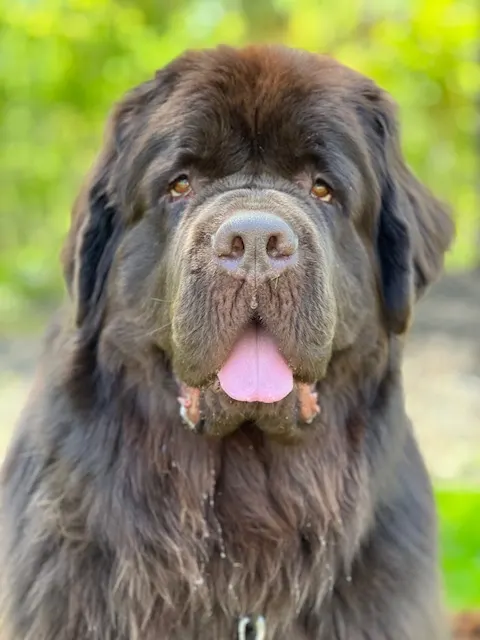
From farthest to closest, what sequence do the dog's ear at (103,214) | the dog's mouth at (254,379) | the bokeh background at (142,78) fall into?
the bokeh background at (142,78), the dog's ear at (103,214), the dog's mouth at (254,379)

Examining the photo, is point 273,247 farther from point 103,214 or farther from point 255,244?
point 103,214

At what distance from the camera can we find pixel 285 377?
6.08 feet

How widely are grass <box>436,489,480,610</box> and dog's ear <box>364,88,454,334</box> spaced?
1.32 m

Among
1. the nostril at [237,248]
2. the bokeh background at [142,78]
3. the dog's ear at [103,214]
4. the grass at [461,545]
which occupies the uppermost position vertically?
the bokeh background at [142,78]

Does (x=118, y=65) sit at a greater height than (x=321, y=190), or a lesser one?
greater

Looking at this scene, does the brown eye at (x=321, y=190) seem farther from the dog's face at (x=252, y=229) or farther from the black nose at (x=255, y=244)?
the black nose at (x=255, y=244)

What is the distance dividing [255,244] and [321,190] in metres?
0.41

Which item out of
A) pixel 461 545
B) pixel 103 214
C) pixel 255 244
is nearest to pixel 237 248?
pixel 255 244

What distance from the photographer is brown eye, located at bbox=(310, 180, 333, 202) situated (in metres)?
2.04

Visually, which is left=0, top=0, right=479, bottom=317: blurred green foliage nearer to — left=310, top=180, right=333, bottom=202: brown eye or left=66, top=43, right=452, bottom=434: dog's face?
left=66, top=43, right=452, bottom=434: dog's face

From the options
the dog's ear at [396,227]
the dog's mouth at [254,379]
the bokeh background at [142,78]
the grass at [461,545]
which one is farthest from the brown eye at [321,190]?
the bokeh background at [142,78]

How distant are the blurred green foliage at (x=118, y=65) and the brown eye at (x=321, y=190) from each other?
6.46 m

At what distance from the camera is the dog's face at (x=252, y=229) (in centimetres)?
179

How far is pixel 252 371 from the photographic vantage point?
1.84 metres
